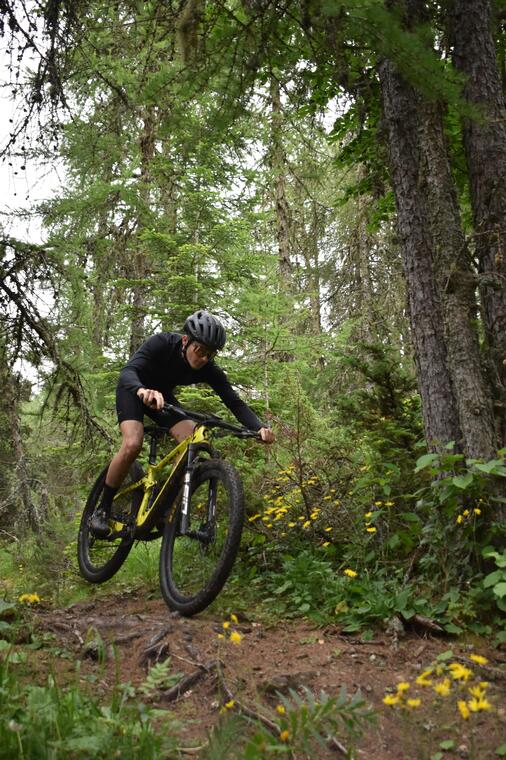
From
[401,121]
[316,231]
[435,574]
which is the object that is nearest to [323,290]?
[316,231]

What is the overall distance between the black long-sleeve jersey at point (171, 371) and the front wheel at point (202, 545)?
0.67 m

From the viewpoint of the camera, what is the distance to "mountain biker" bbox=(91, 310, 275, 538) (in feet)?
16.7

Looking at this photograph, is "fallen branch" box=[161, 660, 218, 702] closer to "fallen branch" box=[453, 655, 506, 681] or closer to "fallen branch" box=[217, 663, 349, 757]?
"fallen branch" box=[217, 663, 349, 757]

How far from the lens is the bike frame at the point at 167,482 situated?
496 centimetres

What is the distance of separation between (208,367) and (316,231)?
43.5 feet

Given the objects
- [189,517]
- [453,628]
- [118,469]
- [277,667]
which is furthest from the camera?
[118,469]

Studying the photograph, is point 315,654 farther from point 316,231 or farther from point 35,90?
point 316,231

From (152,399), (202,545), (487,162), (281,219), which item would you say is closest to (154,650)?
(202,545)

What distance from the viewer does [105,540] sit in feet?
19.0

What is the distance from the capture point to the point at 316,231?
17750mm

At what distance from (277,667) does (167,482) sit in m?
1.95

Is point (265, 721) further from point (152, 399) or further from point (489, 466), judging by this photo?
point (152, 399)

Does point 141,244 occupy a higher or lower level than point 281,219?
lower

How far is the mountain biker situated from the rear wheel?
0.58 feet
